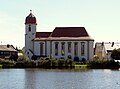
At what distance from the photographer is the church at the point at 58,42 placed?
110 metres

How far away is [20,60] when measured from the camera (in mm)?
94375

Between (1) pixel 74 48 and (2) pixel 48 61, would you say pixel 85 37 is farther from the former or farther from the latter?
(2) pixel 48 61

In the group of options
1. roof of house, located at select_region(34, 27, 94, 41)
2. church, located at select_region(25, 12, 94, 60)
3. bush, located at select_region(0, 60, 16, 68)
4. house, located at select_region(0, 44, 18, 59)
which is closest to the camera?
bush, located at select_region(0, 60, 16, 68)

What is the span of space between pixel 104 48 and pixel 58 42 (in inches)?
1047

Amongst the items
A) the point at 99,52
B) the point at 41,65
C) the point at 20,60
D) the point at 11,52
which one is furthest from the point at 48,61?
the point at 99,52

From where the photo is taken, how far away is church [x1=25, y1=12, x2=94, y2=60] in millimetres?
109562

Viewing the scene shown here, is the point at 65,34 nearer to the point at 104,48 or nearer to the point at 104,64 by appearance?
the point at 104,64

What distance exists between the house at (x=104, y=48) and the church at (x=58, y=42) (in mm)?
20484

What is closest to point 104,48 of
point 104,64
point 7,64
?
point 104,64

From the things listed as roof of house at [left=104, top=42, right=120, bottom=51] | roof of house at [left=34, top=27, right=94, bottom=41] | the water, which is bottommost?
the water

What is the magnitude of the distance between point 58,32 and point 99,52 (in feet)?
75.8

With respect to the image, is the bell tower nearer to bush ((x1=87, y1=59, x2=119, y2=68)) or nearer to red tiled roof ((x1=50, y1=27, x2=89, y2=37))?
red tiled roof ((x1=50, y1=27, x2=89, y2=37))

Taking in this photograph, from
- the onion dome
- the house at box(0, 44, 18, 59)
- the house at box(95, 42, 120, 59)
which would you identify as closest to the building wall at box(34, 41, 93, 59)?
the onion dome

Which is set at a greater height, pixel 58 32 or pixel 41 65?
pixel 58 32
